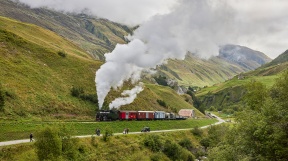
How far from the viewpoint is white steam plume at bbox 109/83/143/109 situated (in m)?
93.0

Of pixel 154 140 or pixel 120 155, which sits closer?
pixel 120 155

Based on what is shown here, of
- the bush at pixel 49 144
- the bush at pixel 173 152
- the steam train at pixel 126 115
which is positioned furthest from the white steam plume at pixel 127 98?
the bush at pixel 49 144

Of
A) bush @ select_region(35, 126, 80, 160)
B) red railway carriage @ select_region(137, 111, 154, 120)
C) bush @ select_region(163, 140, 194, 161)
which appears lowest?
bush @ select_region(163, 140, 194, 161)

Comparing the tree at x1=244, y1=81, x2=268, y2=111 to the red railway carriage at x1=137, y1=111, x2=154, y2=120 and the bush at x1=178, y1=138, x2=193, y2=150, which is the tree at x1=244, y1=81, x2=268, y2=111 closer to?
the bush at x1=178, y1=138, x2=193, y2=150

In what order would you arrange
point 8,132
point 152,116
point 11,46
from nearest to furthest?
point 8,132, point 11,46, point 152,116

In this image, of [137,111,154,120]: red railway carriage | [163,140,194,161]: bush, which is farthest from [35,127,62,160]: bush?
[137,111,154,120]: red railway carriage

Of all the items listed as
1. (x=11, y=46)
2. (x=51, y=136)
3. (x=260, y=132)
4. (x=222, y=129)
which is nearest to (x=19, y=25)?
(x=11, y=46)

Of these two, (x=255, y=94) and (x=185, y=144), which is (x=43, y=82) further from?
(x=255, y=94)

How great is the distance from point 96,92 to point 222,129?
4547cm

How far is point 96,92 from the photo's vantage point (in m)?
97.3

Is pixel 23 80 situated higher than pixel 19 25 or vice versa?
pixel 19 25

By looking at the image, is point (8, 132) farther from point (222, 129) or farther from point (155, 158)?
point (222, 129)

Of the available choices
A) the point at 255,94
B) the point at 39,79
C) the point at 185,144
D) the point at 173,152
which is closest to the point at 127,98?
the point at 185,144

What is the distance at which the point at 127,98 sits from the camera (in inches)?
4178
